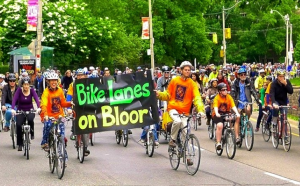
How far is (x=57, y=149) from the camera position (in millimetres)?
12578

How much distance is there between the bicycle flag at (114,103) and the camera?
14.1 metres

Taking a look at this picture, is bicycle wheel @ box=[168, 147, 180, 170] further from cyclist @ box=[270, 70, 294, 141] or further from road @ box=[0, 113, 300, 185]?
cyclist @ box=[270, 70, 294, 141]

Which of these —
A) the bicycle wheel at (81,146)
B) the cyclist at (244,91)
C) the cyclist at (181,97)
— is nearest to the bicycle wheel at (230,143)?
the cyclist at (181,97)

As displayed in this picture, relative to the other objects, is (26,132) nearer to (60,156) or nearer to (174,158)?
(60,156)

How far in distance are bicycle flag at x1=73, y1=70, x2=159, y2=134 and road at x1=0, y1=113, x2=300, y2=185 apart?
0.80 meters

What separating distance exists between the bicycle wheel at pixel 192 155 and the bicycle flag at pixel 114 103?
1.55 metres

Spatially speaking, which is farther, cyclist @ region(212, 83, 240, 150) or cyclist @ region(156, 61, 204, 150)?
cyclist @ region(212, 83, 240, 150)

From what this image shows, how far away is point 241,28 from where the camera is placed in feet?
347

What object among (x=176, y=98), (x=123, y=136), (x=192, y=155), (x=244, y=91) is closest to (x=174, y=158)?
(x=192, y=155)

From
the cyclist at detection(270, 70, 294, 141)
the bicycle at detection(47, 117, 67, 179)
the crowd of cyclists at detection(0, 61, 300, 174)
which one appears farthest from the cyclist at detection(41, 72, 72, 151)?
the cyclist at detection(270, 70, 294, 141)

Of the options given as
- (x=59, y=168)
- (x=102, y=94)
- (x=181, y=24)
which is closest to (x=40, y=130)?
(x=102, y=94)

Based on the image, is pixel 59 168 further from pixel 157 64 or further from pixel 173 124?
pixel 157 64

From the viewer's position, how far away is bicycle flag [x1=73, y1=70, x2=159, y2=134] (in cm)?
1405

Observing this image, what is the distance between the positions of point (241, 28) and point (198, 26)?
3902 centimetres
